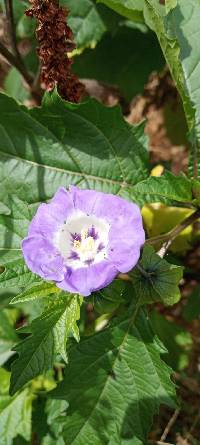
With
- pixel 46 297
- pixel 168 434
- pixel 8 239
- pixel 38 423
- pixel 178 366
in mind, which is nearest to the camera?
pixel 46 297

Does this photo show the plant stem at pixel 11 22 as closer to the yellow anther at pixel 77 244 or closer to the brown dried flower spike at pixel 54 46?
the brown dried flower spike at pixel 54 46

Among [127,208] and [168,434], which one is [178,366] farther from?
[127,208]

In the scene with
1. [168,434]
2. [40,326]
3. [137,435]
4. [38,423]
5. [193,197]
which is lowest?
[168,434]

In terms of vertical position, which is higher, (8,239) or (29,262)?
(29,262)

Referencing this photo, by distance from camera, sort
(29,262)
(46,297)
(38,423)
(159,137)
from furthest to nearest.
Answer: (159,137), (38,423), (46,297), (29,262)

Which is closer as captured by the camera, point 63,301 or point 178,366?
point 63,301

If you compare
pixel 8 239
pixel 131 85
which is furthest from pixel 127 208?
pixel 131 85

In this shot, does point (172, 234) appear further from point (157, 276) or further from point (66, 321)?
point (66, 321)

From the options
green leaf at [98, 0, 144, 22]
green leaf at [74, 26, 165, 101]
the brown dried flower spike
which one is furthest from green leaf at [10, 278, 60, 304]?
green leaf at [74, 26, 165, 101]

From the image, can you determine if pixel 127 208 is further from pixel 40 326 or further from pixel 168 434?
pixel 168 434
